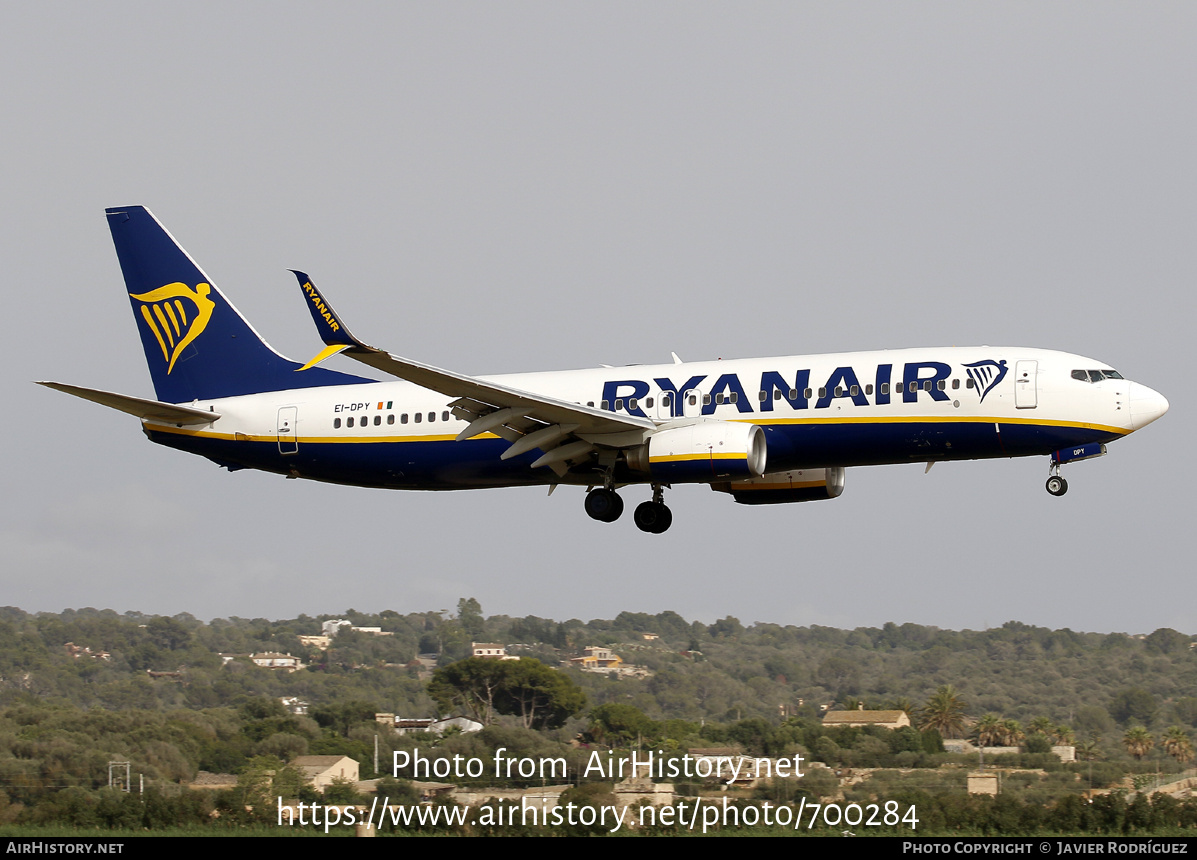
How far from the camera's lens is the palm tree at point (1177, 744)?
2686 inches

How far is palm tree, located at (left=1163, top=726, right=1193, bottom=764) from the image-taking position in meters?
68.2

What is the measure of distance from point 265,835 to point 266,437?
40.6 ft

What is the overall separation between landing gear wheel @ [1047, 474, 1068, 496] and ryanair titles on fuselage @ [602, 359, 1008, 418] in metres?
3.20

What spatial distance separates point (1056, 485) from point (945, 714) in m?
38.7

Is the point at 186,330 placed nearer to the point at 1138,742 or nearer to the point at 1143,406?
the point at 1143,406

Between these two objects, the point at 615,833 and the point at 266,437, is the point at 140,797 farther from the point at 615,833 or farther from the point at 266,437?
the point at 615,833

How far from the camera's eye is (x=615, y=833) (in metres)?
42.1

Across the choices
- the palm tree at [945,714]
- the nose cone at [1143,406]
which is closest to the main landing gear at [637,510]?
the nose cone at [1143,406]

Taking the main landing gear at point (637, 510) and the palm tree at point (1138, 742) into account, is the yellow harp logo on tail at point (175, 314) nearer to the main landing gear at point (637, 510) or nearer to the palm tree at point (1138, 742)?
the main landing gear at point (637, 510)

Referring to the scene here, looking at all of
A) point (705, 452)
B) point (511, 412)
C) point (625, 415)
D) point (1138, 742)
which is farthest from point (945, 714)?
point (511, 412)

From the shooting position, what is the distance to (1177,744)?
233 feet

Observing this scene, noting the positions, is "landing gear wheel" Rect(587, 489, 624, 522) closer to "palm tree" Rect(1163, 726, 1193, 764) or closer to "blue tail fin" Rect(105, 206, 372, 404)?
"blue tail fin" Rect(105, 206, 372, 404)

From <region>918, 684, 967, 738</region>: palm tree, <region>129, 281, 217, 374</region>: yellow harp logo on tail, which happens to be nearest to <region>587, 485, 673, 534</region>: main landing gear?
<region>129, 281, 217, 374</region>: yellow harp logo on tail

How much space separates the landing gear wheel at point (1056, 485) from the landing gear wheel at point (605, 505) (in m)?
12.2
